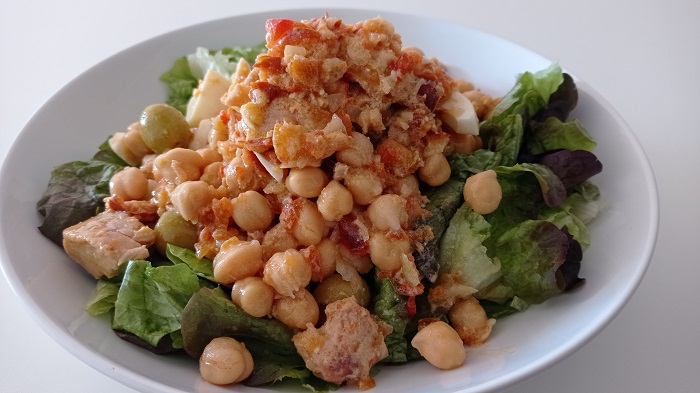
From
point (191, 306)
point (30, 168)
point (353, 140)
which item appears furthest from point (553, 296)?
point (30, 168)

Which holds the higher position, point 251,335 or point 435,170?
point 435,170

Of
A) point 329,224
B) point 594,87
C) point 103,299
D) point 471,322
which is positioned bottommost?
point 594,87

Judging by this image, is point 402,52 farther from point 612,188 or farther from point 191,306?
point 191,306

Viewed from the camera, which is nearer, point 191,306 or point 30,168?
point 191,306

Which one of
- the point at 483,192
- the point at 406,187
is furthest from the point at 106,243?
the point at 483,192

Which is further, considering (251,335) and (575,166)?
(575,166)

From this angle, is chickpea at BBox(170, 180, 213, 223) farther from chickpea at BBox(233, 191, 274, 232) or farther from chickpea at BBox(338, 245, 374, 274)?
chickpea at BBox(338, 245, 374, 274)

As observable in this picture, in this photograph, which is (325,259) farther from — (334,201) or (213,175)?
(213,175)
